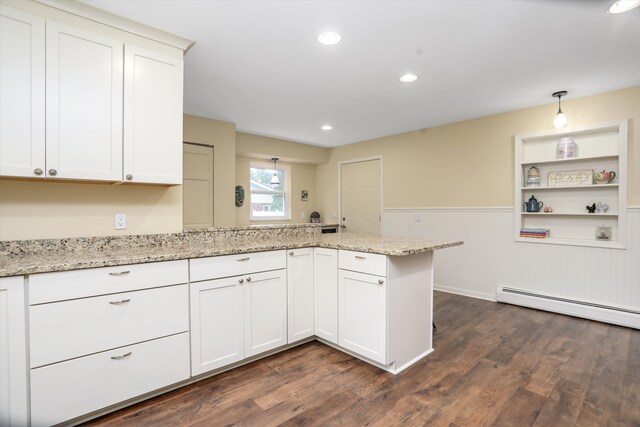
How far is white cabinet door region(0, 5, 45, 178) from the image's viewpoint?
1.70 m

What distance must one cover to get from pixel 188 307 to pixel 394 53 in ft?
7.90

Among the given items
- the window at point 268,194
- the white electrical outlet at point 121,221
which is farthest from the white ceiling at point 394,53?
the window at point 268,194

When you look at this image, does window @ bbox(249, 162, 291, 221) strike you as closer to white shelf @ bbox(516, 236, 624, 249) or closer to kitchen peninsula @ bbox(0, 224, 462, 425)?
kitchen peninsula @ bbox(0, 224, 462, 425)

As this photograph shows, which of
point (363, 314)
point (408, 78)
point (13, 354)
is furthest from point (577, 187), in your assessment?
point (13, 354)

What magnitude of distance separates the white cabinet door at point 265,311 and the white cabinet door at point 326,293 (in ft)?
1.03

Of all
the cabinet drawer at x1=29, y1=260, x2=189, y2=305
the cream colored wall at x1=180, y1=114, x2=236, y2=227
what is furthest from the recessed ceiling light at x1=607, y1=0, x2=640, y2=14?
the cream colored wall at x1=180, y1=114, x2=236, y2=227

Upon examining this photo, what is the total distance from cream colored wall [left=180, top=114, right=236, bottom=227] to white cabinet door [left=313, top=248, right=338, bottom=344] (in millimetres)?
2183

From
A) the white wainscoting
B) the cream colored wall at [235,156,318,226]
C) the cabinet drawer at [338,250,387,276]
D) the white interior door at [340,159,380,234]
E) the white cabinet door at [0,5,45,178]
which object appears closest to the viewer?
the white cabinet door at [0,5,45,178]

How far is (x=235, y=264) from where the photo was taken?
2.22 meters

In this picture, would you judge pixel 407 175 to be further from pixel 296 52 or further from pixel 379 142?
pixel 296 52

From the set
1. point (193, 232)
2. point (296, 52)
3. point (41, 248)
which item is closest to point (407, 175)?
point (296, 52)

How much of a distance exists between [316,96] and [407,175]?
2217mm

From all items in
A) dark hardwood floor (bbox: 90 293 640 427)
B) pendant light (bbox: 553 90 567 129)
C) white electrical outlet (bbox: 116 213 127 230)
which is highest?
pendant light (bbox: 553 90 567 129)

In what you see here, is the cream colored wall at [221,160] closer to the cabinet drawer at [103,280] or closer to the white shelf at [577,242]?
the cabinet drawer at [103,280]
